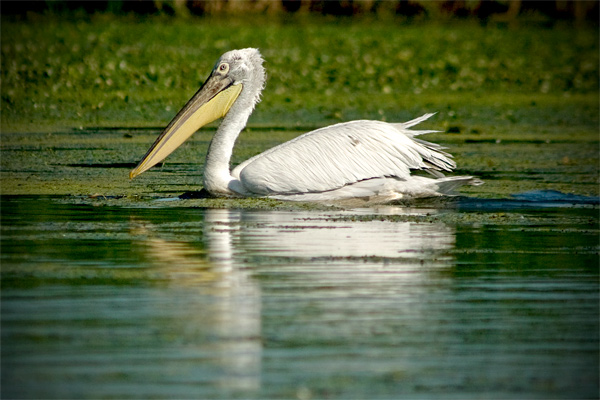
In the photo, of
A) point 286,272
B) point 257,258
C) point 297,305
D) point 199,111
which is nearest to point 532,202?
point 199,111

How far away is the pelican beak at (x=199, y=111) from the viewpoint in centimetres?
820

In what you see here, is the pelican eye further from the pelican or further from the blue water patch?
the blue water patch

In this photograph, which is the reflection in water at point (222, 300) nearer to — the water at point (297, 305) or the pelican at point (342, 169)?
the water at point (297, 305)

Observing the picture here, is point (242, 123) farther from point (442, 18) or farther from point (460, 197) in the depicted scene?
point (442, 18)

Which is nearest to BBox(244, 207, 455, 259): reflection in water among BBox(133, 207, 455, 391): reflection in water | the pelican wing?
BBox(133, 207, 455, 391): reflection in water

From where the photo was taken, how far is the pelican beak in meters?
8.20

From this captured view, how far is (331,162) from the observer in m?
7.57

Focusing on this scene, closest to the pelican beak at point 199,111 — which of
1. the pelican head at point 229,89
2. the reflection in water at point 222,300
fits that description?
the pelican head at point 229,89

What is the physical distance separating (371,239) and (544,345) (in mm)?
2096

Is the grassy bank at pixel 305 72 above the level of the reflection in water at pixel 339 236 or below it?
above

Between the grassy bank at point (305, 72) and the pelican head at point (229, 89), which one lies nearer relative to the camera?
the pelican head at point (229, 89)

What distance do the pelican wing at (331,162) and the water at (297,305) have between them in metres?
0.55

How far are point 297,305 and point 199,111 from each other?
4.10m

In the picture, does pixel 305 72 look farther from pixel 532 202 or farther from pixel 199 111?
pixel 532 202
